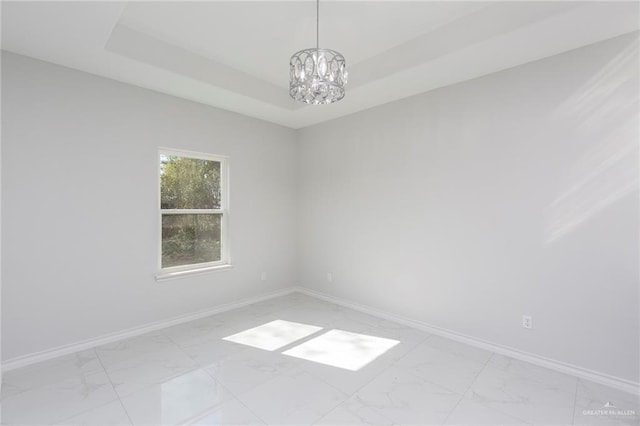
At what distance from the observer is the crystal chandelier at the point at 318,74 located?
6.45 feet

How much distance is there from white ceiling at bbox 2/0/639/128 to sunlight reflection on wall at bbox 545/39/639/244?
1.05 ft

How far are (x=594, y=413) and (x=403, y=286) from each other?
1.80m

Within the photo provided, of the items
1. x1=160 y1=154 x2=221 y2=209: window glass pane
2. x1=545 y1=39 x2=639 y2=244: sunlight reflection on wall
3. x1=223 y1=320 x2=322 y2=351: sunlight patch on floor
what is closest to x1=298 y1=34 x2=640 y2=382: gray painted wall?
x1=545 y1=39 x2=639 y2=244: sunlight reflection on wall

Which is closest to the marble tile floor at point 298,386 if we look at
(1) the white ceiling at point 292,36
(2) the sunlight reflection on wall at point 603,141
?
(2) the sunlight reflection on wall at point 603,141

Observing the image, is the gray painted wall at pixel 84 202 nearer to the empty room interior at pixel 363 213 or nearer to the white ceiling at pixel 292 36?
the empty room interior at pixel 363 213

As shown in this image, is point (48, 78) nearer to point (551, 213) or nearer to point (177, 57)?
point (177, 57)

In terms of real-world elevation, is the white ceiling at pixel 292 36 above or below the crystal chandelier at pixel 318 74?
above

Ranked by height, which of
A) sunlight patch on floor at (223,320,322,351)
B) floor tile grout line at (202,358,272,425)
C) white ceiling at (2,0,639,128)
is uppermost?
white ceiling at (2,0,639,128)

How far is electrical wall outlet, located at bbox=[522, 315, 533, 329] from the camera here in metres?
2.66

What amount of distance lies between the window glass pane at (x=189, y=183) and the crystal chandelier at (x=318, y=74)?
83.3 inches

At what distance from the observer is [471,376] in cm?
243

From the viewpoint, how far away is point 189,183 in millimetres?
3689

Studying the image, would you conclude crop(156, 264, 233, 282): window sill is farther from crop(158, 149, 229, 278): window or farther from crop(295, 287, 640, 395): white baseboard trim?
crop(295, 287, 640, 395): white baseboard trim

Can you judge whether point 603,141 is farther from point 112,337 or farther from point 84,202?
point 112,337
